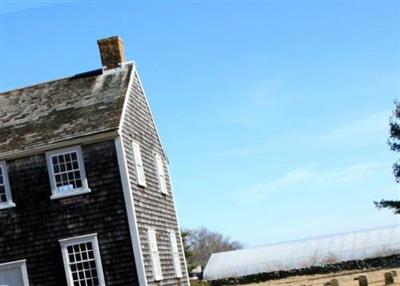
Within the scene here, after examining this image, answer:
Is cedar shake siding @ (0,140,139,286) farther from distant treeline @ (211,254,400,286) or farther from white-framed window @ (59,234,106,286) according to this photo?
distant treeline @ (211,254,400,286)

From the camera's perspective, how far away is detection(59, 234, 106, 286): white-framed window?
2803cm

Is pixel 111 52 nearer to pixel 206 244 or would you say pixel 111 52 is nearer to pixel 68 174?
pixel 68 174

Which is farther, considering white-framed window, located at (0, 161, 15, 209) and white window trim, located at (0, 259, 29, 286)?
white-framed window, located at (0, 161, 15, 209)

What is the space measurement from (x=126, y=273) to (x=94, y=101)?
7.40m

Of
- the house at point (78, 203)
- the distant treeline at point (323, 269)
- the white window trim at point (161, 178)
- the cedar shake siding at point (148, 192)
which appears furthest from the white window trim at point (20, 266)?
the distant treeline at point (323, 269)

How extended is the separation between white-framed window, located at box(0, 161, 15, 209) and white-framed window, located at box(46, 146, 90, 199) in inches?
68.2

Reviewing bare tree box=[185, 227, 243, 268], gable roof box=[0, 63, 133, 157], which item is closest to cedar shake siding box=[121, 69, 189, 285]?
gable roof box=[0, 63, 133, 157]

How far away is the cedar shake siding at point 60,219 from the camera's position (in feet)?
92.0

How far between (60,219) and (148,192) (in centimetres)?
407

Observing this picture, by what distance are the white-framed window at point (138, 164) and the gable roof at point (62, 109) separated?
1702 millimetres

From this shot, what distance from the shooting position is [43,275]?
28.4m

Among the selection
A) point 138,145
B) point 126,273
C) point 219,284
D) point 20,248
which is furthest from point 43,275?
point 219,284

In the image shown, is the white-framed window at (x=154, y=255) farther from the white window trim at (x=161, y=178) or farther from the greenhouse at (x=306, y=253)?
the greenhouse at (x=306, y=253)

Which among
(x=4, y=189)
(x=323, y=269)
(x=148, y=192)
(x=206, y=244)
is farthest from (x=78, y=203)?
(x=206, y=244)
